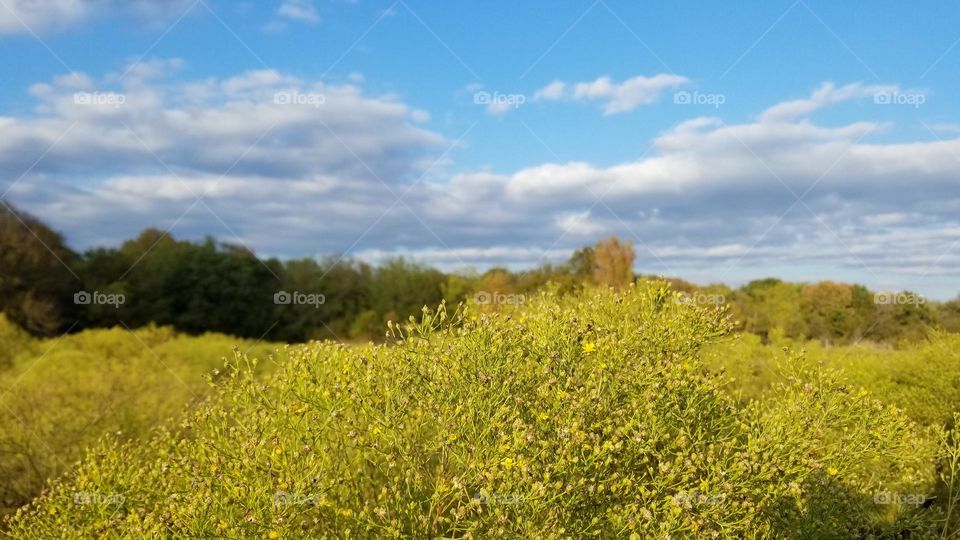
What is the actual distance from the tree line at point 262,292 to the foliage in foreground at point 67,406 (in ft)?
86.9

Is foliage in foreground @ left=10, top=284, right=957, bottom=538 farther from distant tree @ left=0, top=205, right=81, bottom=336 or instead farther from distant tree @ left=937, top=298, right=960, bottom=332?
distant tree @ left=0, top=205, right=81, bottom=336

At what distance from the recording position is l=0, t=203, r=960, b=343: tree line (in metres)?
66.8

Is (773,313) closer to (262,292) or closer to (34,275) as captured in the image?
(262,292)

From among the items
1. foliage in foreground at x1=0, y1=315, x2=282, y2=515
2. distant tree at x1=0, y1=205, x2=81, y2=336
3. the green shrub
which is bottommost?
foliage in foreground at x1=0, y1=315, x2=282, y2=515

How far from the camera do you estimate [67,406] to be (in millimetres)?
25562

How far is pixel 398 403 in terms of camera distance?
31.6ft

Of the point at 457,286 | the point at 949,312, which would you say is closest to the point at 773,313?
the point at 949,312

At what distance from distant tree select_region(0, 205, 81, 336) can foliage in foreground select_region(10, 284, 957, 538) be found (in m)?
59.6

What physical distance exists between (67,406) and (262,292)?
2186 inches

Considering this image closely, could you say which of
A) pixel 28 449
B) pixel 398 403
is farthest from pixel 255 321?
pixel 398 403

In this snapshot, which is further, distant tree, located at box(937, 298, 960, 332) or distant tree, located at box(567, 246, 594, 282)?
distant tree, located at box(567, 246, 594, 282)

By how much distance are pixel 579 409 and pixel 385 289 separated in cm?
7703

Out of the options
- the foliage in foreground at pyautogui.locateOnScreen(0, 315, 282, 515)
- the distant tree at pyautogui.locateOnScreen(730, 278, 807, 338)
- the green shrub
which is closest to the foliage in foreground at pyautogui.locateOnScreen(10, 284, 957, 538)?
the foliage in foreground at pyautogui.locateOnScreen(0, 315, 282, 515)

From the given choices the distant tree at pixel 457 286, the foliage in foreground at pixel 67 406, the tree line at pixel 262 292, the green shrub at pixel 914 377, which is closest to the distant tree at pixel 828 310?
the tree line at pixel 262 292
